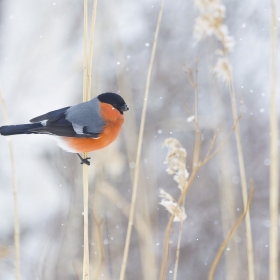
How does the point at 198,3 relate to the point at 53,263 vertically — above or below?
above

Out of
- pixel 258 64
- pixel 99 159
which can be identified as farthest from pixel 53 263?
pixel 258 64

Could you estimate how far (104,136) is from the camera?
6.01 feet

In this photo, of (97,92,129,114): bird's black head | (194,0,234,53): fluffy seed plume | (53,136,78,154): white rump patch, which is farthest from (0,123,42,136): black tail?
(194,0,234,53): fluffy seed plume

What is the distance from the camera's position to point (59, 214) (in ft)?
10.2

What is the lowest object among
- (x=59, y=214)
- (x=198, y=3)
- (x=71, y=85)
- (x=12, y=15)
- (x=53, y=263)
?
(x=53, y=263)

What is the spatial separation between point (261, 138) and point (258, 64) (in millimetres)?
796

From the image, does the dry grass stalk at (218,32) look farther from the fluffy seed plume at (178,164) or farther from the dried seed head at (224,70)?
the fluffy seed plume at (178,164)

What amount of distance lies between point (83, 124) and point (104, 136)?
0.35 feet

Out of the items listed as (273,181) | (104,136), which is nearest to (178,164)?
(273,181)

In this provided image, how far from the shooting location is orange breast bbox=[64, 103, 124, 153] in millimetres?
1813

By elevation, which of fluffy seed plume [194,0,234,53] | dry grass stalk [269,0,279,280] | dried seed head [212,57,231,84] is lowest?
dry grass stalk [269,0,279,280]

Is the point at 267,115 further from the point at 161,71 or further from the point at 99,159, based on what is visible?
the point at 99,159

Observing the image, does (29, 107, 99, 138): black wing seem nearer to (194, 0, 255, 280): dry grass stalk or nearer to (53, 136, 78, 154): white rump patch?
(53, 136, 78, 154): white rump patch

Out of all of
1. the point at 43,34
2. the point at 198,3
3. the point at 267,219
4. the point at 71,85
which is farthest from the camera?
the point at 71,85
